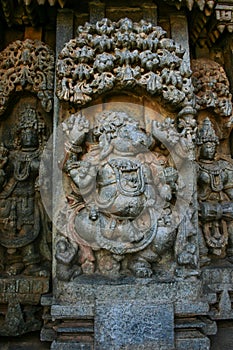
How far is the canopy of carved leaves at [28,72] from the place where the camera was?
4.81 m

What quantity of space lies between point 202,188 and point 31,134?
92.8 inches

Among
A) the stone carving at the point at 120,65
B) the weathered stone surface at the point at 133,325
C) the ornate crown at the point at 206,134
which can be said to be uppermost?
the stone carving at the point at 120,65

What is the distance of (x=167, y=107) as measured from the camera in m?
4.48

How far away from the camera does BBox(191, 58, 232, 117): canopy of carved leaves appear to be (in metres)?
5.08

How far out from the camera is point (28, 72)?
15.9 feet

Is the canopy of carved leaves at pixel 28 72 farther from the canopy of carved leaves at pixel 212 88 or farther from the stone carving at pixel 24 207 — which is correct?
the canopy of carved leaves at pixel 212 88

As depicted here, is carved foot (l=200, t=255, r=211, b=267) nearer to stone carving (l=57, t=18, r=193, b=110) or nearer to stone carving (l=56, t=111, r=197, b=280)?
stone carving (l=56, t=111, r=197, b=280)

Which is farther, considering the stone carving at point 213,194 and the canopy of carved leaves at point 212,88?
the canopy of carved leaves at point 212,88

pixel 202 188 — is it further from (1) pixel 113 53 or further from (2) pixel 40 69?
(2) pixel 40 69

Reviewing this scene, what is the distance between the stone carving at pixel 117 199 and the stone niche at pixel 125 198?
1cm

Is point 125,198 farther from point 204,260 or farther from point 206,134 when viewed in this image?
point 206,134

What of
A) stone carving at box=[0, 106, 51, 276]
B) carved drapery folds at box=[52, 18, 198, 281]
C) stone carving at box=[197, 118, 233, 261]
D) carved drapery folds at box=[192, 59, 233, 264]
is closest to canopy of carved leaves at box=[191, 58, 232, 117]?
carved drapery folds at box=[192, 59, 233, 264]

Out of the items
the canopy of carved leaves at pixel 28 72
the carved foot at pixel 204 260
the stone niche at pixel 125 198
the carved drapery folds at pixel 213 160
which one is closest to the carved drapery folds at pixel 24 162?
the canopy of carved leaves at pixel 28 72

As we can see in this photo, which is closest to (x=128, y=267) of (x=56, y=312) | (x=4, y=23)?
(x=56, y=312)
